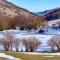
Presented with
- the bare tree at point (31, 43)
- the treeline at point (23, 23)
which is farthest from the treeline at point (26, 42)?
the treeline at point (23, 23)

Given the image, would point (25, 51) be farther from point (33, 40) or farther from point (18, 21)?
point (18, 21)

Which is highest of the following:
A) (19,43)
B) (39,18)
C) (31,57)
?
(39,18)

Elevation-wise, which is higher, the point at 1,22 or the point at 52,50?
the point at 1,22

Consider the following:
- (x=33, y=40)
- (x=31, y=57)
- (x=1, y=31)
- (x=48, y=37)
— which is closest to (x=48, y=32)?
(x=48, y=37)

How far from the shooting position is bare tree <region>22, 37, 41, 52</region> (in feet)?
12.3

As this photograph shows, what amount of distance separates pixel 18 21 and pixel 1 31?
1.32 feet

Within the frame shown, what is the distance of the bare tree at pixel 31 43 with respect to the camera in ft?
12.3

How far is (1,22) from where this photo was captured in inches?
149

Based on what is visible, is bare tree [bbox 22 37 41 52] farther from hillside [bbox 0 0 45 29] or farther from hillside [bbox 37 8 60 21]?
hillside [bbox 37 8 60 21]

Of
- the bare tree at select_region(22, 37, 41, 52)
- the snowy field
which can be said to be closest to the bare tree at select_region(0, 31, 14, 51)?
the snowy field

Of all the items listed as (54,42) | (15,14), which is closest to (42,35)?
(54,42)

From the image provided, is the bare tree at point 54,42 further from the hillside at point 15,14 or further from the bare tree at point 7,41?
the bare tree at point 7,41

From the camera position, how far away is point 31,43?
12.4 feet

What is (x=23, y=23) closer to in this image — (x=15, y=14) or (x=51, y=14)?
(x=15, y=14)
